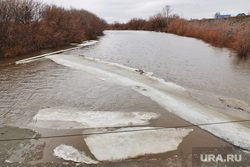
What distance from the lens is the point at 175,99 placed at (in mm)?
5777

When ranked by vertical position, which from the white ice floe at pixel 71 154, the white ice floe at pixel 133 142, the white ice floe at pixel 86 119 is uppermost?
the white ice floe at pixel 86 119

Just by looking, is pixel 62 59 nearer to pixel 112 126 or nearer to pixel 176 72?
pixel 176 72

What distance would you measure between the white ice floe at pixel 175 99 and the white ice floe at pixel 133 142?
2.65 feet

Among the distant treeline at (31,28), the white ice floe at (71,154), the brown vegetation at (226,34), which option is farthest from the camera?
the brown vegetation at (226,34)

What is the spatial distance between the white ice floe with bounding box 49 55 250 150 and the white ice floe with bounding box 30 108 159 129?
1036mm

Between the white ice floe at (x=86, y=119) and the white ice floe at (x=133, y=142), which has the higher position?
the white ice floe at (x=86, y=119)

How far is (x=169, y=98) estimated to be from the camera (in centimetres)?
584

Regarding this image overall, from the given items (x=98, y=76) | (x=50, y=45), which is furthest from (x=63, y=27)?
(x=98, y=76)

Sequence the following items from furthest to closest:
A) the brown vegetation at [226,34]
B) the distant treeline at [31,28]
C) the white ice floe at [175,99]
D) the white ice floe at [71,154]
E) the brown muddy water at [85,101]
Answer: the brown vegetation at [226,34]
the distant treeline at [31,28]
the white ice floe at [175,99]
the brown muddy water at [85,101]
the white ice floe at [71,154]

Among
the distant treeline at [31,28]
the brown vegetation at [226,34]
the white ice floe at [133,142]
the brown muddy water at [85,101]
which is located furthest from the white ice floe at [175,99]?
the brown vegetation at [226,34]

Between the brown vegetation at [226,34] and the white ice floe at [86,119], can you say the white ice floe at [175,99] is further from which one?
the brown vegetation at [226,34]

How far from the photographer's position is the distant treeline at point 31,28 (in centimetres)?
1259

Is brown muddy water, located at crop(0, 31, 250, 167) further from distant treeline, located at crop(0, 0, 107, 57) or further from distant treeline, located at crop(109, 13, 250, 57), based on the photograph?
distant treeline, located at crop(109, 13, 250, 57)

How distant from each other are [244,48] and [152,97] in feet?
39.7
